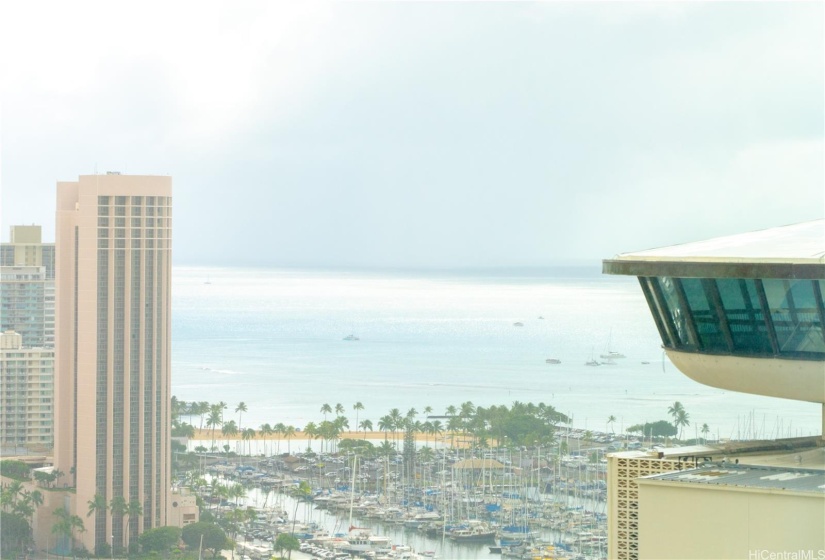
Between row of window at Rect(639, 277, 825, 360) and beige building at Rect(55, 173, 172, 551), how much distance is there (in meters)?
21.1

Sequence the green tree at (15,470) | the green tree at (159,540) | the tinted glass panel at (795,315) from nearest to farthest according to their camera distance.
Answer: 1. the tinted glass panel at (795,315)
2. the green tree at (159,540)
3. the green tree at (15,470)

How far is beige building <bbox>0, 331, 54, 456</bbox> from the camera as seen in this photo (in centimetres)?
2608

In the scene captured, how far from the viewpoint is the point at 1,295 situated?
92.6ft

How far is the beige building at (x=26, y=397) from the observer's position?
26078 mm

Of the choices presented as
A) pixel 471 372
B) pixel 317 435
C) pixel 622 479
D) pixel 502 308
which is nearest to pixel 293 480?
pixel 317 435

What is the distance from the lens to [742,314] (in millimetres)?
3074

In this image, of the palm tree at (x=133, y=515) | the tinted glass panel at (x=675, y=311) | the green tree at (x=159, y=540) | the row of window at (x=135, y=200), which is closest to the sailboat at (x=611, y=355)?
the row of window at (x=135, y=200)

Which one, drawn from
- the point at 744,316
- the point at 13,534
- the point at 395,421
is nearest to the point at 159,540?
the point at 13,534

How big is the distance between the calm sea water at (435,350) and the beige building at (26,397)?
20.8 feet

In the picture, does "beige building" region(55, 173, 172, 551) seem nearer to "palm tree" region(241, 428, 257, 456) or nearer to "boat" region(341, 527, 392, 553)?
"boat" region(341, 527, 392, 553)

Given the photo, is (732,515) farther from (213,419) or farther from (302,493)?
(213,419)

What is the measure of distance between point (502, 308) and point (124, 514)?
2724 centimetres

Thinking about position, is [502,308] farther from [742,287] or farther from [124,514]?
[742,287]

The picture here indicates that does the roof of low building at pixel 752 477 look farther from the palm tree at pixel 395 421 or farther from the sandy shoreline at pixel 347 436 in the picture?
the palm tree at pixel 395 421
